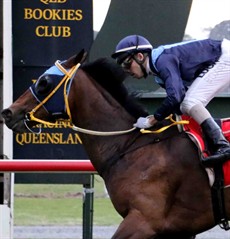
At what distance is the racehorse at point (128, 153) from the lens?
752cm

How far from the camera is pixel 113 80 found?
7910 millimetres

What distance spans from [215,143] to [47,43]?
3340 millimetres

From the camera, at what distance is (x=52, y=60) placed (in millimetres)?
10352

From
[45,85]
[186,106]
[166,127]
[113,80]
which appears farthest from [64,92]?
[186,106]

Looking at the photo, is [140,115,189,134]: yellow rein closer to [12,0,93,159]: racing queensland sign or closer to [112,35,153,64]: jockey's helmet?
[112,35,153,64]: jockey's helmet

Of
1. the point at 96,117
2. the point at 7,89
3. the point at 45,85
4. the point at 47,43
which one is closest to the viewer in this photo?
the point at 45,85

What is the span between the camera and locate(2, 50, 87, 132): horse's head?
7.77 metres

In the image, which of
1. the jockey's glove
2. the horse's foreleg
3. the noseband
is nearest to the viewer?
the horse's foreleg

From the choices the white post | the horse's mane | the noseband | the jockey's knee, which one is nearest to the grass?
the white post

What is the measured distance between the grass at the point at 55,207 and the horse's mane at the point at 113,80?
6.73m

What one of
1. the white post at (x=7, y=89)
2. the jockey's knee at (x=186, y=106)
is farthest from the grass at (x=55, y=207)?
the jockey's knee at (x=186, y=106)

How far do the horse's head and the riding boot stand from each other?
3.61 ft

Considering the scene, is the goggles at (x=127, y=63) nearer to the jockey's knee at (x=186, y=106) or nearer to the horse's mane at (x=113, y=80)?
the horse's mane at (x=113, y=80)

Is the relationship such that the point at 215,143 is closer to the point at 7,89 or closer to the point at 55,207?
the point at 7,89
